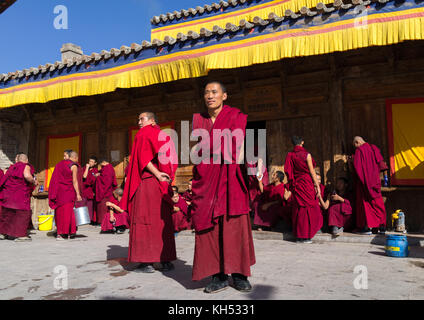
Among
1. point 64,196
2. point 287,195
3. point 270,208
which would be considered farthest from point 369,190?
point 64,196

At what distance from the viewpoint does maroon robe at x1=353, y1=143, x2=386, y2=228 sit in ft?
16.6

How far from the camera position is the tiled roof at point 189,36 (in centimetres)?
502

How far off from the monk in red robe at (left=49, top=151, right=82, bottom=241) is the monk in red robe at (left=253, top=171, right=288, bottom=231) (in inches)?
123

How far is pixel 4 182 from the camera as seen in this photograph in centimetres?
585

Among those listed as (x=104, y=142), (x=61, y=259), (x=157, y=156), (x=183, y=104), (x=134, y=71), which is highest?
(x=134, y=71)

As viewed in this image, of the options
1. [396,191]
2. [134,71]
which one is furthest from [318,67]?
[134,71]

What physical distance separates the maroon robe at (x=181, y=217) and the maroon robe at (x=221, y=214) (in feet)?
11.4

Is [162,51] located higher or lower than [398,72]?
higher

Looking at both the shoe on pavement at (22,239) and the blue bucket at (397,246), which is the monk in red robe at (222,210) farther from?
the shoe on pavement at (22,239)

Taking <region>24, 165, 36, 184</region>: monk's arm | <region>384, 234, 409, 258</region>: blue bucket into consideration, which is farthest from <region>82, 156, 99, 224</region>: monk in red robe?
<region>384, 234, 409, 258</region>: blue bucket

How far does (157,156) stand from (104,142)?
5.49 meters

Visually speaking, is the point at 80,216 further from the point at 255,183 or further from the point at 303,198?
the point at 303,198
